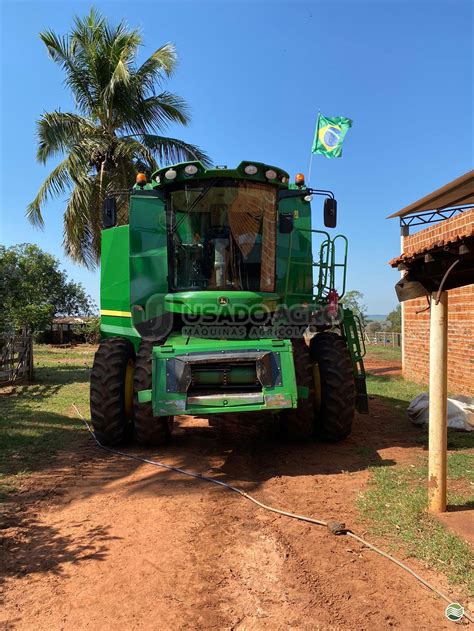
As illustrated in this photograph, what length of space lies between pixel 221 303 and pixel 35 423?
411cm

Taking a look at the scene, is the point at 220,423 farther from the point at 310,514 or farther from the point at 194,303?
the point at 310,514

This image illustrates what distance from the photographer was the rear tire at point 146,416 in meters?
5.34

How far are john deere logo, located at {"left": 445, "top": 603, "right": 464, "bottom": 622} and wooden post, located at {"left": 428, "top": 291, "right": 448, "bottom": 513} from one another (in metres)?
1.32

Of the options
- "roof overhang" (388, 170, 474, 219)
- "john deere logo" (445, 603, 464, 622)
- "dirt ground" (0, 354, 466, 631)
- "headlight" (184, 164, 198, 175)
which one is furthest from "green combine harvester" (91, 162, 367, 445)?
"roof overhang" (388, 170, 474, 219)

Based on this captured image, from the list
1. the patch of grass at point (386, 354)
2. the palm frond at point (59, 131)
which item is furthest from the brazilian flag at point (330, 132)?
the patch of grass at point (386, 354)

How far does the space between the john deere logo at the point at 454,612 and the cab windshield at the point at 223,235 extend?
3793 millimetres

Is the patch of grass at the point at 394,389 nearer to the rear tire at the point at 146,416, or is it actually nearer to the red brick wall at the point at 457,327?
the red brick wall at the point at 457,327

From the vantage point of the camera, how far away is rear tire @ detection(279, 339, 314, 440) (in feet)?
17.6

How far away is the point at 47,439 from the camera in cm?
659

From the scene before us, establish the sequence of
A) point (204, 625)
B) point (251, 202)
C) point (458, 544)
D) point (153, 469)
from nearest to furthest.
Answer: point (204, 625) → point (458, 544) → point (153, 469) → point (251, 202)

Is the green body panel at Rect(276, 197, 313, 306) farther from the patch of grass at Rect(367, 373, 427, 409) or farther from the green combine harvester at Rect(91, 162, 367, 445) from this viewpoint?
the patch of grass at Rect(367, 373, 427, 409)

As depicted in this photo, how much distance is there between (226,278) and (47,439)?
341cm

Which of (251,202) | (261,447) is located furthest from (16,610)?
(251,202)

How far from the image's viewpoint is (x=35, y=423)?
7.56m
